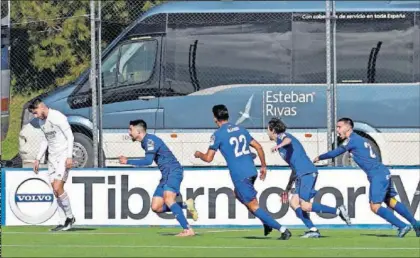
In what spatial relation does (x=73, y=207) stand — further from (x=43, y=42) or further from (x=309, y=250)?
(x=43, y=42)

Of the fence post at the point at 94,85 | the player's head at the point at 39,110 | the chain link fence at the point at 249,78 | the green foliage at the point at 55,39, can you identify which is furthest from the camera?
the green foliage at the point at 55,39

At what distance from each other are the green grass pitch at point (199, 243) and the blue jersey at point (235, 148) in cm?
93

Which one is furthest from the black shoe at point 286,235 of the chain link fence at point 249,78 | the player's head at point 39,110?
the chain link fence at point 249,78

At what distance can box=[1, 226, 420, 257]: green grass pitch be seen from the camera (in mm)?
18094

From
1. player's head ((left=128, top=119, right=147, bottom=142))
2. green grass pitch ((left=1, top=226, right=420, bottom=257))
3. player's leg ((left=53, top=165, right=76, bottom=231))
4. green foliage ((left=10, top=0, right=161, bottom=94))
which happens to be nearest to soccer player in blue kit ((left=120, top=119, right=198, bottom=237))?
player's head ((left=128, top=119, right=147, bottom=142))

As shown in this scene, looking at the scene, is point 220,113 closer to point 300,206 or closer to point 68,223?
point 300,206

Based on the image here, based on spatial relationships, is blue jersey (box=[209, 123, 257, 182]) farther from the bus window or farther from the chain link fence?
the bus window

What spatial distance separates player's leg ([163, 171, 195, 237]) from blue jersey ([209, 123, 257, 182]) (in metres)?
0.94

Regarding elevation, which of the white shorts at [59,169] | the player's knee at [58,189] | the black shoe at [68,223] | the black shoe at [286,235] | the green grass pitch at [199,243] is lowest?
the green grass pitch at [199,243]

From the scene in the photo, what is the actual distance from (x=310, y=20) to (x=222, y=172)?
6382mm

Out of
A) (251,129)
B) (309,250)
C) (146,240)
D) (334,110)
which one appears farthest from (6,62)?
(309,250)

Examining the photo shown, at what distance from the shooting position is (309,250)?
18.5 m

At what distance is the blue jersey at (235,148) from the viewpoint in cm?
2017

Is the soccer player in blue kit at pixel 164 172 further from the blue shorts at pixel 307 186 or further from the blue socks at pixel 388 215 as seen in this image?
the blue socks at pixel 388 215
